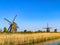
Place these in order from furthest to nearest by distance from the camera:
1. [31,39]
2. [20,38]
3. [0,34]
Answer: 1. [31,39]
2. [20,38]
3. [0,34]

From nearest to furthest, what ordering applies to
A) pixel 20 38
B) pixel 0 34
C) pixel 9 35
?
pixel 0 34
pixel 9 35
pixel 20 38

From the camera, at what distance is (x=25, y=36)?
29.6 metres

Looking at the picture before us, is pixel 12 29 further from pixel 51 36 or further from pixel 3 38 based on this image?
pixel 3 38

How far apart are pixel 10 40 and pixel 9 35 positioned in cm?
71

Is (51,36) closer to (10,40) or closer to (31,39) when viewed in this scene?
(31,39)

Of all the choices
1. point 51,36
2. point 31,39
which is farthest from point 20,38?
point 51,36

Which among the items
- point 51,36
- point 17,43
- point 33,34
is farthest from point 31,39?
point 51,36

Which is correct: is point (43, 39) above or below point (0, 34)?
below

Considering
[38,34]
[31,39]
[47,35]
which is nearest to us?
[31,39]

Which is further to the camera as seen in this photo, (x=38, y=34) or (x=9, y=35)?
(x=38, y=34)

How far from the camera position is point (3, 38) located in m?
23.8

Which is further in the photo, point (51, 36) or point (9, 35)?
point (51, 36)

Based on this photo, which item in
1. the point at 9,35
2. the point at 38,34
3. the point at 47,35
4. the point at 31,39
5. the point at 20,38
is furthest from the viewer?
the point at 47,35

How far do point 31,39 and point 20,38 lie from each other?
3.69m
